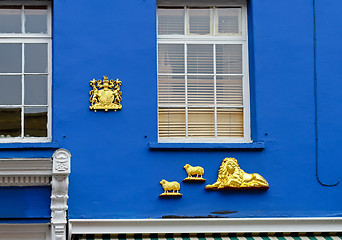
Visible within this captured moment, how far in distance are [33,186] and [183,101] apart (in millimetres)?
2224

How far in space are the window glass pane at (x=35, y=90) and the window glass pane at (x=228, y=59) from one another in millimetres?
2316

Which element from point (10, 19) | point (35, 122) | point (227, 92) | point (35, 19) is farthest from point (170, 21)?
point (35, 122)

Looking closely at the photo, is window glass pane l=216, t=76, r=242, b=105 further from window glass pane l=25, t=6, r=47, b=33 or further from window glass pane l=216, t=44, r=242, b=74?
window glass pane l=25, t=6, r=47, b=33

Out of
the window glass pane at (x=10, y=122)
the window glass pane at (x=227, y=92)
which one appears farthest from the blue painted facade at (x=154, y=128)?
the window glass pane at (x=10, y=122)

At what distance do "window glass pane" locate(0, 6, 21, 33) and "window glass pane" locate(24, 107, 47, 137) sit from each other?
3.51 feet

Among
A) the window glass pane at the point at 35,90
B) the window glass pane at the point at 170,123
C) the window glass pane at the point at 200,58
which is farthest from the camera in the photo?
the window glass pane at the point at 200,58

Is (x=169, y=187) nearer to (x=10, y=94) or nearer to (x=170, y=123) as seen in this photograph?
(x=170, y=123)

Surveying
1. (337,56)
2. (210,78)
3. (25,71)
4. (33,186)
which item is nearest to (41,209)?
(33,186)

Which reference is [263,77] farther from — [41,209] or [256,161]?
[41,209]

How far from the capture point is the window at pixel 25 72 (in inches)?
363

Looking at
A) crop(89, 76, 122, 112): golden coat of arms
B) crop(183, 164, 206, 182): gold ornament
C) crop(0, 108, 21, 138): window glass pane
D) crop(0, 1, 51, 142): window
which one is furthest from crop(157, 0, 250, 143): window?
crop(0, 108, 21, 138): window glass pane

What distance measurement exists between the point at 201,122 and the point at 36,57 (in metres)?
2.32

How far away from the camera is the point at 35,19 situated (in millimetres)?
9414

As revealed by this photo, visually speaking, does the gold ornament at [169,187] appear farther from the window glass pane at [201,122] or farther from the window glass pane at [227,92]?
the window glass pane at [227,92]
